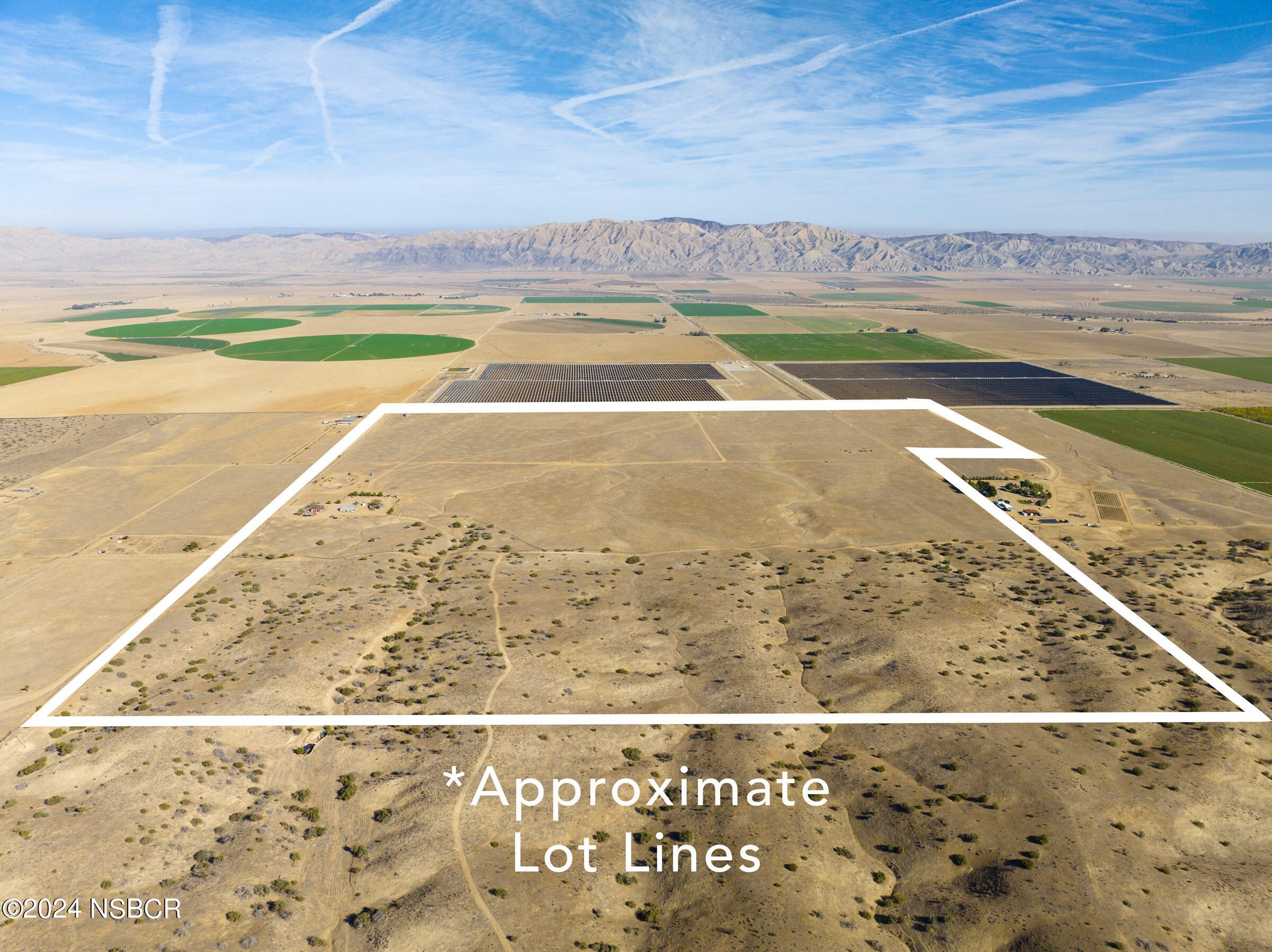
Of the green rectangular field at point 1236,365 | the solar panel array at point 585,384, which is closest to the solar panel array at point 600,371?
the solar panel array at point 585,384

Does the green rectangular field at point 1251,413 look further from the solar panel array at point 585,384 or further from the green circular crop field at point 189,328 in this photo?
the green circular crop field at point 189,328

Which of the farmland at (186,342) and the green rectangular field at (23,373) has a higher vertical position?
the farmland at (186,342)

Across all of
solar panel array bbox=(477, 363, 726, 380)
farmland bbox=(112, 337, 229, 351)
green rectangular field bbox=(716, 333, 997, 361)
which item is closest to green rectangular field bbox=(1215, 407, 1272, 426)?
green rectangular field bbox=(716, 333, 997, 361)

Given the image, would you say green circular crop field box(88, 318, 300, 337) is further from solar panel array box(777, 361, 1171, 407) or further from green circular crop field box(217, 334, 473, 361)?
solar panel array box(777, 361, 1171, 407)

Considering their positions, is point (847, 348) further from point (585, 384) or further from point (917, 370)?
point (585, 384)

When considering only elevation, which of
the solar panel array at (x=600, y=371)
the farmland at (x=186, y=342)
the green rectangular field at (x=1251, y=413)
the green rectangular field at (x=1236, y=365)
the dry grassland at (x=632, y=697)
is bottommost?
the dry grassland at (x=632, y=697)
